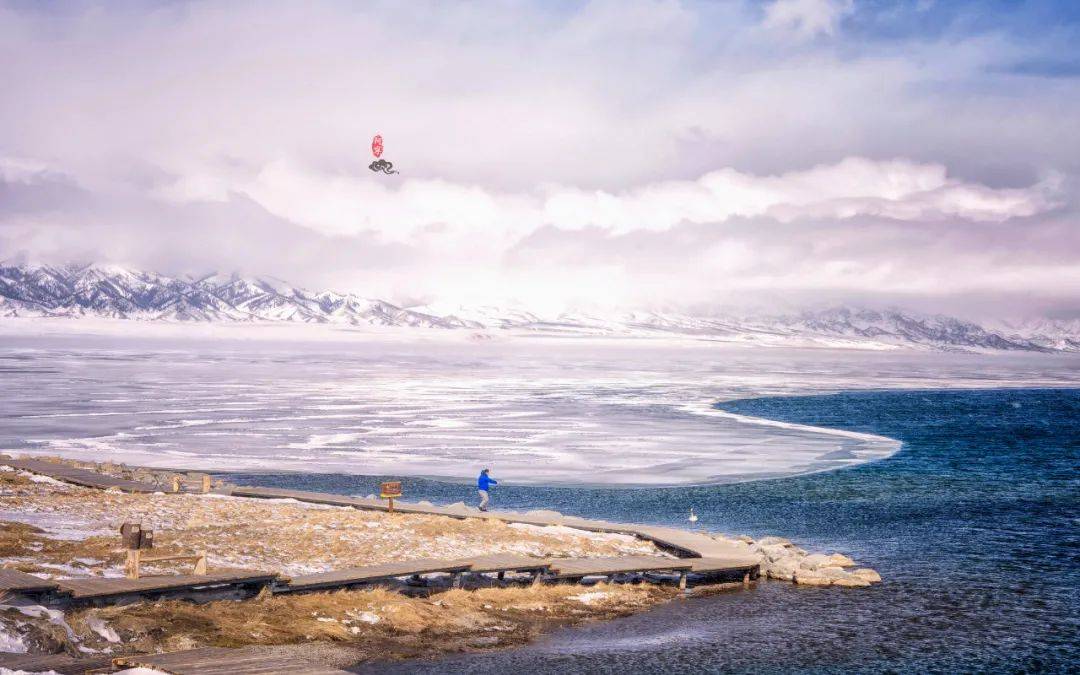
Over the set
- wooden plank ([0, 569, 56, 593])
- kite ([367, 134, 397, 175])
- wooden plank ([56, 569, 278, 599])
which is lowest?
wooden plank ([56, 569, 278, 599])

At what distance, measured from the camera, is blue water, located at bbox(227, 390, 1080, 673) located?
66.8 feet

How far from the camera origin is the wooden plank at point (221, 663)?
14.8 metres

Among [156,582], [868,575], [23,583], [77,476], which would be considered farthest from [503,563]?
[77,476]

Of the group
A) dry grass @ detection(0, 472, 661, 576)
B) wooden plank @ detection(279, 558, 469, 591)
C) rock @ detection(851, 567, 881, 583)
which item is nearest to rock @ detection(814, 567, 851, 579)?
rock @ detection(851, 567, 881, 583)

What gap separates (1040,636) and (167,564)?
58.6 ft

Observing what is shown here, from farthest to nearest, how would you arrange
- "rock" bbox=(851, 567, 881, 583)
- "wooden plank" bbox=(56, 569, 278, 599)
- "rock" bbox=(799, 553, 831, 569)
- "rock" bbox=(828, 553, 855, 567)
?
"rock" bbox=(828, 553, 855, 567), "rock" bbox=(799, 553, 831, 569), "rock" bbox=(851, 567, 881, 583), "wooden plank" bbox=(56, 569, 278, 599)

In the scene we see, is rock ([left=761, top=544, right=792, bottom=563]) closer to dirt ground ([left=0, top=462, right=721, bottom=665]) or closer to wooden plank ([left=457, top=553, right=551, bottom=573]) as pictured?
dirt ground ([left=0, top=462, right=721, bottom=665])

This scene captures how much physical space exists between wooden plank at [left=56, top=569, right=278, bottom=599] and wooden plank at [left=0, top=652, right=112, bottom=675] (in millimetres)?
3311

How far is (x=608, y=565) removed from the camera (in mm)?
26391

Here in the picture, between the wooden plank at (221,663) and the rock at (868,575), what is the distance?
52.3 ft

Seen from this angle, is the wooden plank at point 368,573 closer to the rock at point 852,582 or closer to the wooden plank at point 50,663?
the wooden plank at point 50,663

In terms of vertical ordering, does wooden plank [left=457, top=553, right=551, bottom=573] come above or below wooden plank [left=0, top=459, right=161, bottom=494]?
above

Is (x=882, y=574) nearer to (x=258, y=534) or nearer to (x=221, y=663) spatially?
(x=258, y=534)

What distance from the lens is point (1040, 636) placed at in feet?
73.0
